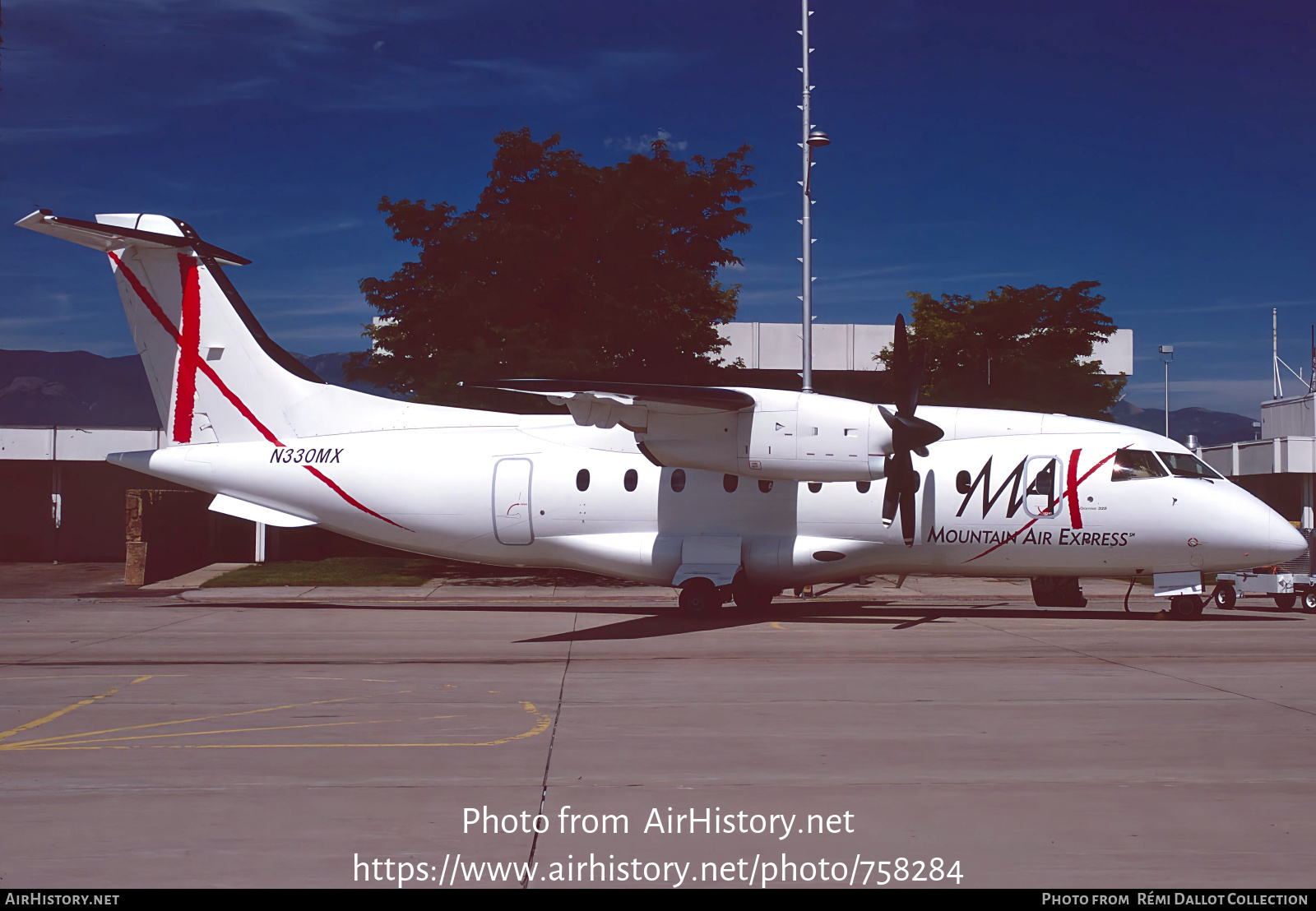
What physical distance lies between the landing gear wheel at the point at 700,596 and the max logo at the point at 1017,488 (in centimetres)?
488

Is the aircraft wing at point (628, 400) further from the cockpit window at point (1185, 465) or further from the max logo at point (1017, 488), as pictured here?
the cockpit window at point (1185, 465)

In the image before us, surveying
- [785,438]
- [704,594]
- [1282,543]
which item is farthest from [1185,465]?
[704,594]

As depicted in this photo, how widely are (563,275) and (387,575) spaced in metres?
10.6

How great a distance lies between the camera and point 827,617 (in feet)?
71.3

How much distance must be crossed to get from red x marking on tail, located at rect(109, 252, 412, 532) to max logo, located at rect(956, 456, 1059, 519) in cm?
1441

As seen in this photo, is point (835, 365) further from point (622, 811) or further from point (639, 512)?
point (622, 811)

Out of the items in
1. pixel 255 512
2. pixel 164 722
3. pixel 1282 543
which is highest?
pixel 255 512

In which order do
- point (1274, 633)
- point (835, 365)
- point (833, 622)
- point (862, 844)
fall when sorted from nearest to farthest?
1. point (862, 844)
2. point (1274, 633)
3. point (833, 622)
4. point (835, 365)

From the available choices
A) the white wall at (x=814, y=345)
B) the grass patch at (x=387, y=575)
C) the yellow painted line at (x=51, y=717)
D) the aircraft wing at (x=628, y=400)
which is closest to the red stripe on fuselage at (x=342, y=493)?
the aircraft wing at (x=628, y=400)

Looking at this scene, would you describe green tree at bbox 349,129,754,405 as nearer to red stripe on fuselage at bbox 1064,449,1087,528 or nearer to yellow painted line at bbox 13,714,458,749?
red stripe on fuselage at bbox 1064,449,1087,528

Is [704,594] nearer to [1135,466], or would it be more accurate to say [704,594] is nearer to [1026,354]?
[1135,466]

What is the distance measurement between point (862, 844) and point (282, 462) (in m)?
18.1

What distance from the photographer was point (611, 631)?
63.0ft
